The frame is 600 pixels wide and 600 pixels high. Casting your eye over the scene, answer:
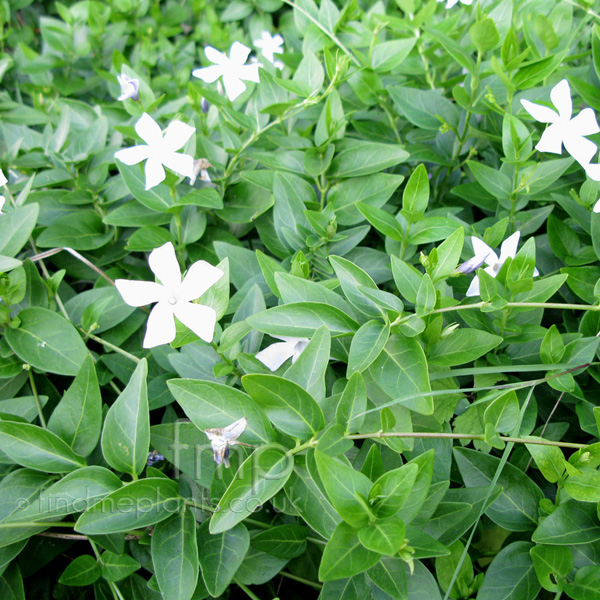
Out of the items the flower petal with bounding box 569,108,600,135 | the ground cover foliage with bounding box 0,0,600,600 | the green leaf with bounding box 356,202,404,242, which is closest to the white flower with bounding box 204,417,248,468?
the ground cover foliage with bounding box 0,0,600,600

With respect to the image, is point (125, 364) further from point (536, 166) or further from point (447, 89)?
point (447, 89)

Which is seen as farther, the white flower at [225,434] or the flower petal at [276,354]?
the flower petal at [276,354]

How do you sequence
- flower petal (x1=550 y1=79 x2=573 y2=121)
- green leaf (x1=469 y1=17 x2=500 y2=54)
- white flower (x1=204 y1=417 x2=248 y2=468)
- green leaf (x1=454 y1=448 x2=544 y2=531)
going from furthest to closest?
green leaf (x1=469 y1=17 x2=500 y2=54), flower petal (x1=550 y1=79 x2=573 y2=121), green leaf (x1=454 y1=448 x2=544 y2=531), white flower (x1=204 y1=417 x2=248 y2=468)

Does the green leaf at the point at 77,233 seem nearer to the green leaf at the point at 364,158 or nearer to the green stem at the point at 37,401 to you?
the green stem at the point at 37,401

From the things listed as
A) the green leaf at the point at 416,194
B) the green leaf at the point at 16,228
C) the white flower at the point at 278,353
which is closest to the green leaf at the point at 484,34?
the green leaf at the point at 416,194

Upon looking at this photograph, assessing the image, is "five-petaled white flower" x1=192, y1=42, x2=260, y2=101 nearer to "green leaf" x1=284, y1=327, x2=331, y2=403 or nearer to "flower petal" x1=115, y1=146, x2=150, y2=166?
"flower petal" x1=115, y1=146, x2=150, y2=166

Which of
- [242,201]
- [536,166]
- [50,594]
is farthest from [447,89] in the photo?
[50,594]

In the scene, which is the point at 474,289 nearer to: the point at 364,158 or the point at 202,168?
the point at 364,158
